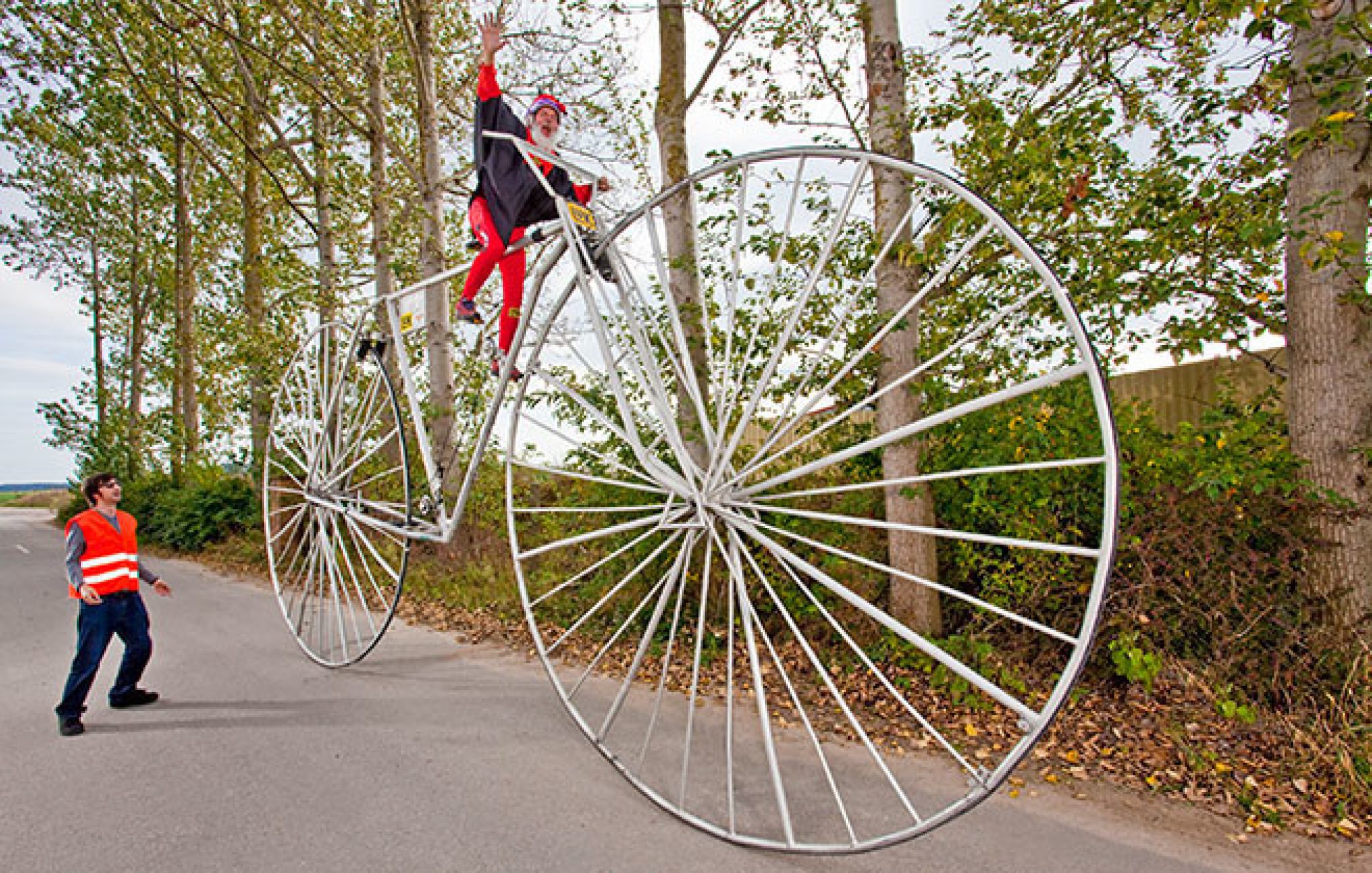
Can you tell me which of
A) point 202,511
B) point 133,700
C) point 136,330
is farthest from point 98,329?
point 133,700

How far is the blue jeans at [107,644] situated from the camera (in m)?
4.11

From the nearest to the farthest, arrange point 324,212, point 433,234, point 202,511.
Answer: point 433,234, point 324,212, point 202,511

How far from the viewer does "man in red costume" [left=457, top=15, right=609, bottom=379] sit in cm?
339

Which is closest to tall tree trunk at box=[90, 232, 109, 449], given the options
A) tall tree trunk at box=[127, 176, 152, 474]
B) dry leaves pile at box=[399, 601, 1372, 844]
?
tall tree trunk at box=[127, 176, 152, 474]

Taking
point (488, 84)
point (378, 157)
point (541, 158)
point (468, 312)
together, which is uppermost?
point (378, 157)

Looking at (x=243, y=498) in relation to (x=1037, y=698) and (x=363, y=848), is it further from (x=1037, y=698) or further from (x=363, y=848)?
Answer: (x=1037, y=698)

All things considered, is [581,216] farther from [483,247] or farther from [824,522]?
[824,522]

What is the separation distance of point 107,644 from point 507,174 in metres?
3.80

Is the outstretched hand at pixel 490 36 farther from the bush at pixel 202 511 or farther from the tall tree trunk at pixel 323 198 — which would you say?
the bush at pixel 202 511

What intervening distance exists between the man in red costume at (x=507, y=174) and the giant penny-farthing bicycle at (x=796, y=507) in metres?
0.19

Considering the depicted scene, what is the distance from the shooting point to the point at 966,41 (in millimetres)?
4586

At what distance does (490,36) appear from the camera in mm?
3408

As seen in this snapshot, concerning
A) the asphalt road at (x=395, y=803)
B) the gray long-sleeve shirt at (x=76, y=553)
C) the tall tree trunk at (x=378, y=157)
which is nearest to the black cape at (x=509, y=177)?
the asphalt road at (x=395, y=803)

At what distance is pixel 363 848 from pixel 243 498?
1248 cm
